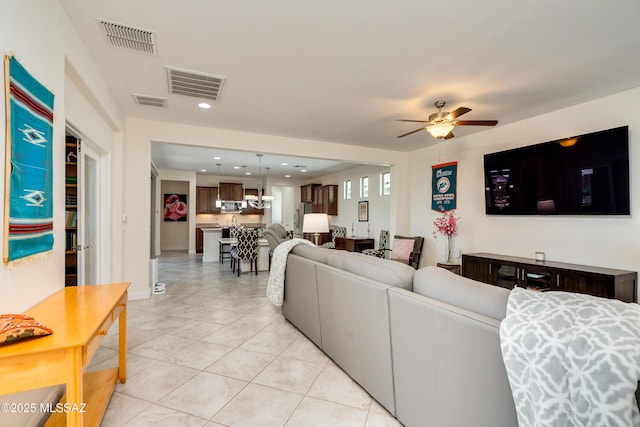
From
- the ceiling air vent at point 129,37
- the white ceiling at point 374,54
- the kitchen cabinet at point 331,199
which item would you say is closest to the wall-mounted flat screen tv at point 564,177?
the white ceiling at point 374,54

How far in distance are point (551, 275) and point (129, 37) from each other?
16.1 ft

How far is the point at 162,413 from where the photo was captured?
74.1 inches

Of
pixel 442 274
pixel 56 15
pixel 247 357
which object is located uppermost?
pixel 56 15

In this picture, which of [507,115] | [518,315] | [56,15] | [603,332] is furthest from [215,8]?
[507,115]

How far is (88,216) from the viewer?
342 cm

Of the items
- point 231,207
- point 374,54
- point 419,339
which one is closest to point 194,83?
point 374,54

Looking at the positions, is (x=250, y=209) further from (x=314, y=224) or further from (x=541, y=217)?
(x=541, y=217)

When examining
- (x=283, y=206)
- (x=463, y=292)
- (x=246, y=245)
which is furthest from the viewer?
(x=283, y=206)

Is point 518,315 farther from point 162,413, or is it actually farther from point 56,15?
point 56,15

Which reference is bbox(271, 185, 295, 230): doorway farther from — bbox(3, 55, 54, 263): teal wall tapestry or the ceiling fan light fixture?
bbox(3, 55, 54, 263): teal wall tapestry

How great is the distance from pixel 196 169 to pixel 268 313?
22.7ft

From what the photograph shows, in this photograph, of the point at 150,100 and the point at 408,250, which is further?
the point at 408,250

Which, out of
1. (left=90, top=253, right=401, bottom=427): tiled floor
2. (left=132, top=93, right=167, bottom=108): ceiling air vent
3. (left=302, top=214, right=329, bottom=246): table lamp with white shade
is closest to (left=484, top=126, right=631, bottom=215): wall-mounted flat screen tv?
(left=302, top=214, right=329, bottom=246): table lamp with white shade

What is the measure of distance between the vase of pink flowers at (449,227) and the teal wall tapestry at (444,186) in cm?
13
